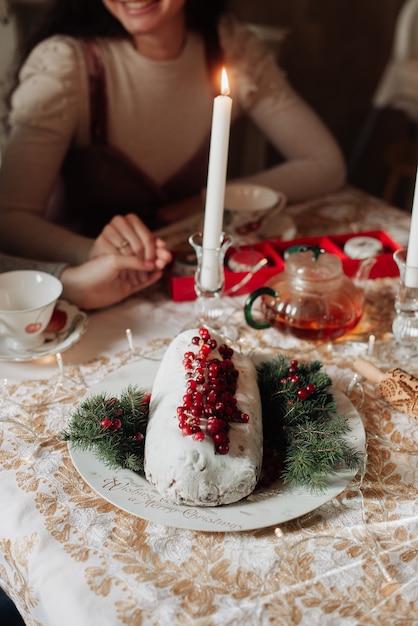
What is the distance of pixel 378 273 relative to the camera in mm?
1118

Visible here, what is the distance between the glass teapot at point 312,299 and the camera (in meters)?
0.89

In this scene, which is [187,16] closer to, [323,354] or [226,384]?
[323,354]

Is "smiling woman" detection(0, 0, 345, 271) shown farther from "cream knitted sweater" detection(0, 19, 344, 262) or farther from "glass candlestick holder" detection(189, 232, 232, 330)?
"glass candlestick holder" detection(189, 232, 232, 330)

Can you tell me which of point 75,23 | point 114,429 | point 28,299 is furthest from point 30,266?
point 75,23

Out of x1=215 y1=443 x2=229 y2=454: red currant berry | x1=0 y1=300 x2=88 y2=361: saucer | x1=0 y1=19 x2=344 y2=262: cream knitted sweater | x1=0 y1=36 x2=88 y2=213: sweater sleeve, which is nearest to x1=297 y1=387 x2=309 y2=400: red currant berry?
x1=215 y1=443 x2=229 y2=454: red currant berry

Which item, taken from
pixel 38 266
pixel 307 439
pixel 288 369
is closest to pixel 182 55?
pixel 38 266

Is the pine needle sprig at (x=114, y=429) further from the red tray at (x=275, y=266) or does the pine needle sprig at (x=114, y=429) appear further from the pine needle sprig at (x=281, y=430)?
the red tray at (x=275, y=266)

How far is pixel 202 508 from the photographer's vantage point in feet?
2.00

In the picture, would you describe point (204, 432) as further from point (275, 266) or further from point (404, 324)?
point (275, 266)

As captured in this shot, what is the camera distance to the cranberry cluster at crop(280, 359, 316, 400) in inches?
28.0

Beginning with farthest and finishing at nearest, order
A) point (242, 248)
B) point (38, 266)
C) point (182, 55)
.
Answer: point (182, 55)
point (242, 248)
point (38, 266)

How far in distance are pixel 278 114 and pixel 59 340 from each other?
95cm

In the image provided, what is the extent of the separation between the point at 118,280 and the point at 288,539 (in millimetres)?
520

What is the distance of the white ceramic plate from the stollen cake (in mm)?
11
